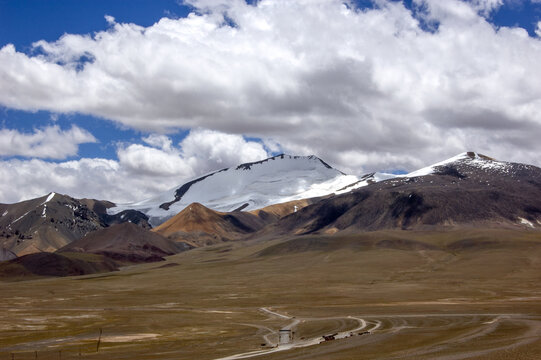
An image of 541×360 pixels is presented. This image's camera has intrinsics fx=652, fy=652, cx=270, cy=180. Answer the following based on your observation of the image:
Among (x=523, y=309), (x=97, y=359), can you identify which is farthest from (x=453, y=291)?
(x=97, y=359)

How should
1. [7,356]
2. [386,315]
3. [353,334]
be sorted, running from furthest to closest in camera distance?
1. [386,315]
2. [353,334]
3. [7,356]

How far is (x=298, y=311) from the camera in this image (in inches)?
3182

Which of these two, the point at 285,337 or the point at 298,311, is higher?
the point at 285,337

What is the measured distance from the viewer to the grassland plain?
45969 mm

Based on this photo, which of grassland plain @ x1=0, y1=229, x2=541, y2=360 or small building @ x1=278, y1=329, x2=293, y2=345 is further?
small building @ x1=278, y1=329, x2=293, y2=345

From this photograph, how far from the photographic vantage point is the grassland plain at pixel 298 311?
46.0m

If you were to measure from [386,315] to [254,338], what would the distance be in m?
21.0

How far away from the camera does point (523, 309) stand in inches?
2881

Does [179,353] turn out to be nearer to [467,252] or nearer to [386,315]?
[386,315]

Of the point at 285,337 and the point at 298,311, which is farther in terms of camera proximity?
the point at 298,311

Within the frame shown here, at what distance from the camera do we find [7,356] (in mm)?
47969

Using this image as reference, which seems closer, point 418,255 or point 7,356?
point 7,356

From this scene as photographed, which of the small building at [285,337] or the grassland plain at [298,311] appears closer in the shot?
the grassland plain at [298,311]

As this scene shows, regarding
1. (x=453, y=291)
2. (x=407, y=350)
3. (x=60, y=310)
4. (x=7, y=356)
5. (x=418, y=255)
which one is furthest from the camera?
(x=418, y=255)
